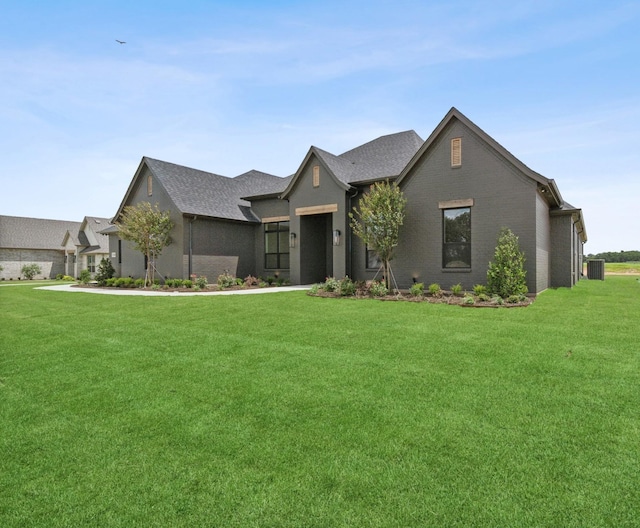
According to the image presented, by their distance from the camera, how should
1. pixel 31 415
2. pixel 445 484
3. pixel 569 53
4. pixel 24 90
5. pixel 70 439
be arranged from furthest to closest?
pixel 24 90, pixel 569 53, pixel 31 415, pixel 70 439, pixel 445 484

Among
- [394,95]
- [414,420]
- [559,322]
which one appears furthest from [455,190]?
[414,420]

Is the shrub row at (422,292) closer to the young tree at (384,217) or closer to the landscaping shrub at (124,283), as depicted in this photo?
the young tree at (384,217)

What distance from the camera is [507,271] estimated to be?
1253 centimetres

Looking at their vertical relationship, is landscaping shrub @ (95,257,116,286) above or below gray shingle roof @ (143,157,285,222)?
below

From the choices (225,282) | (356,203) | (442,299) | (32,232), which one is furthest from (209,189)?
(32,232)

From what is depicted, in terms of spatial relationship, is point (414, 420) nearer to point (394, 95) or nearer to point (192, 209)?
point (394, 95)

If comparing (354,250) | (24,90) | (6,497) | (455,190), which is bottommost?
(6,497)

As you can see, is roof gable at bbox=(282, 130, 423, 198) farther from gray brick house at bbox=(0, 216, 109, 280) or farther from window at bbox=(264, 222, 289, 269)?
gray brick house at bbox=(0, 216, 109, 280)

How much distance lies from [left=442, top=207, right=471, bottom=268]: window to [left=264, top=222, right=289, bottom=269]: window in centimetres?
1026

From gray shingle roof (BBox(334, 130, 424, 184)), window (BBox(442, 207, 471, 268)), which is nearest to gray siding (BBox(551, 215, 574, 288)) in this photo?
window (BBox(442, 207, 471, 268))

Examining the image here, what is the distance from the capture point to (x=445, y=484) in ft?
8.82

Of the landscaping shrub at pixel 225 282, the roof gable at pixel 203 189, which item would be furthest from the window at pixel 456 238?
the roof gable at pixel 203 189

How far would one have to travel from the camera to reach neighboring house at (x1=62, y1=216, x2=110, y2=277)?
36.3 meters

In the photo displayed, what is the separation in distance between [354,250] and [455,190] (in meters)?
5.93
